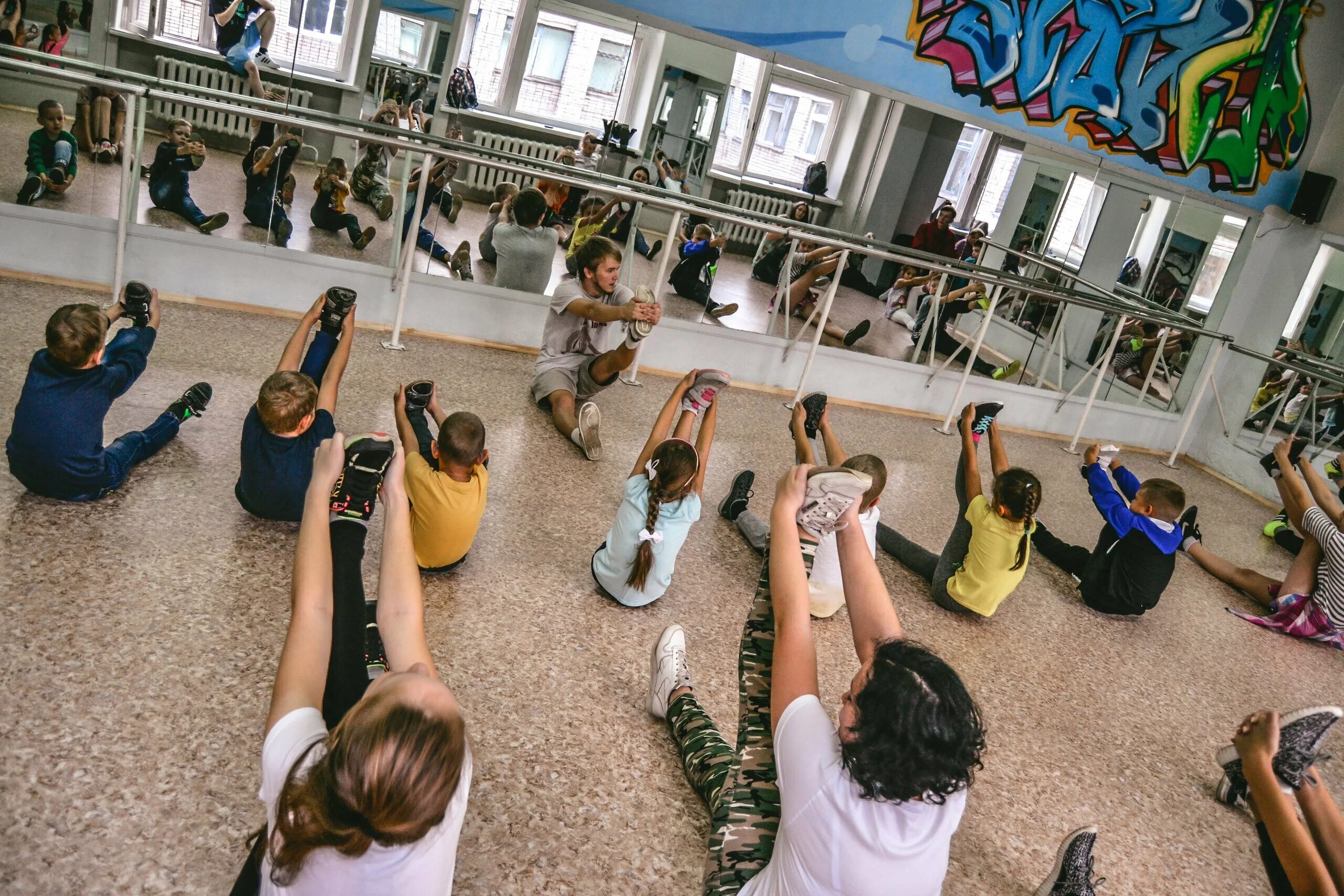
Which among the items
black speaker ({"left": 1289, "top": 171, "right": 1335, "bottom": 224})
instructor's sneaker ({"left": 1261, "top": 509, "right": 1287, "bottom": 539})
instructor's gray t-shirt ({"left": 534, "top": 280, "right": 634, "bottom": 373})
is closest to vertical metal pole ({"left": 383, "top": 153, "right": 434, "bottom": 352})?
instructor's gray t-shirt ({"left": 534, "top": 280, "right": 634, "bottom": 373})

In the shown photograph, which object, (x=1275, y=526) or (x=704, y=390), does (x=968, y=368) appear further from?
(x=704, y=390)

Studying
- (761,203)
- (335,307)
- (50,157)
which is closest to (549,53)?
(761,203)

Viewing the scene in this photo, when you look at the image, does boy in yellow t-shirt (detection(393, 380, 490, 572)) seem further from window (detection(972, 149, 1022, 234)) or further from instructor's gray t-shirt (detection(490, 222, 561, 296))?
window (detection(972, 149, 1022, 234))

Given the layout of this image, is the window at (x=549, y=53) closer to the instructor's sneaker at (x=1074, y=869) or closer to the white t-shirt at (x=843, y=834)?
the instructor's sneaker at (x=1074, y=869)

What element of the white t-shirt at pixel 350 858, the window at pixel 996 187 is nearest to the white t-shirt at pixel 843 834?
the white t-shirt at pixel 350 858

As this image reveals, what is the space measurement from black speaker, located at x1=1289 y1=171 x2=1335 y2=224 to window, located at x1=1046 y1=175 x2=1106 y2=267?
164 cm

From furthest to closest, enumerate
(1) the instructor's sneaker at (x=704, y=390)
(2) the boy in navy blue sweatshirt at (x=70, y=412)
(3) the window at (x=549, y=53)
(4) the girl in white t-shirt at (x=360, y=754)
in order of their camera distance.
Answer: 1. (3) the window at (x=549, y=53)
2. (1) the instructor's sneaker at (x=704, y=390)
3. (2) the boy in navy blue sweatshirt at (x=70, y=412)
4. (4) the girl in white t-shirt at (x=360, y=754)

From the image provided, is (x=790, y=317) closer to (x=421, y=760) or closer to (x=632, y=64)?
(x=632, y=64)

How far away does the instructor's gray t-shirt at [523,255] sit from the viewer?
5945 millimetres

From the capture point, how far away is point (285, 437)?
328cm

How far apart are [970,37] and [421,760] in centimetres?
698

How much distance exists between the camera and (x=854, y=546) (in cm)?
203

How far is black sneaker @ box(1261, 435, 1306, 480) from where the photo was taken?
19.0ft

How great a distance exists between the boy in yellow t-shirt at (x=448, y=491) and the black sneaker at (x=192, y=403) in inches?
42.9
